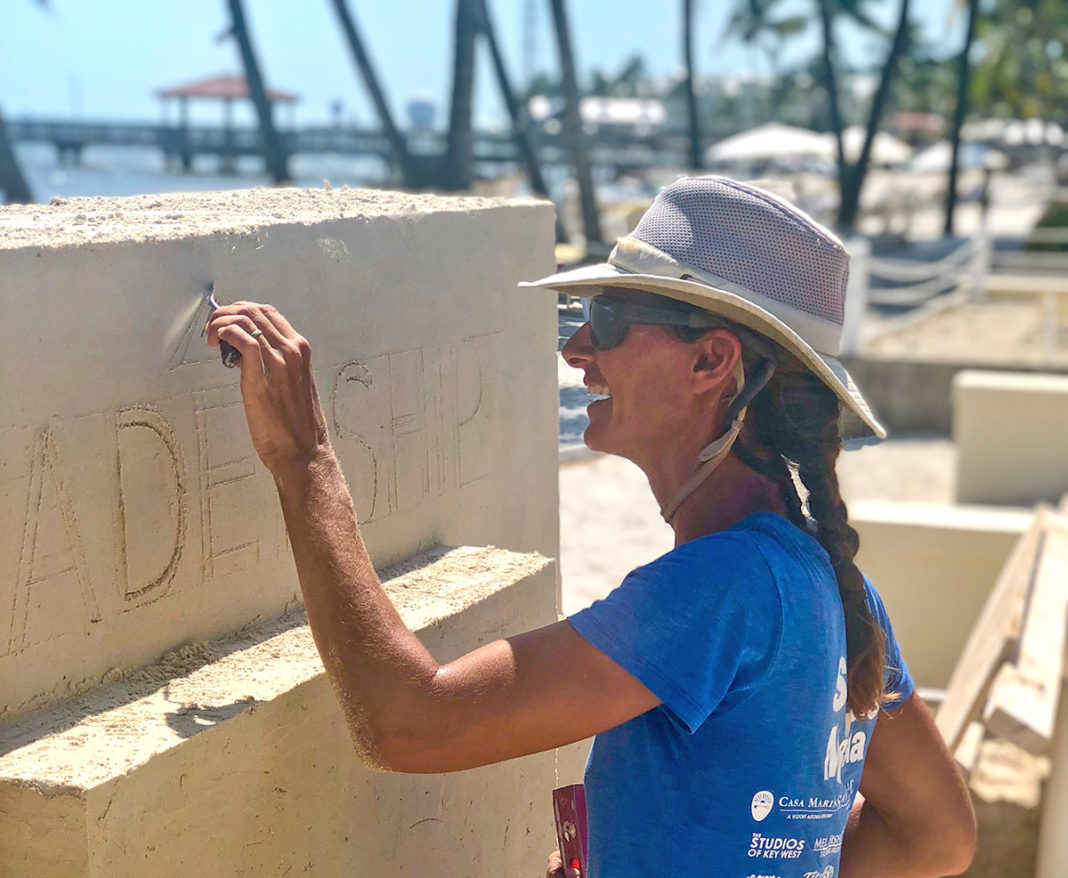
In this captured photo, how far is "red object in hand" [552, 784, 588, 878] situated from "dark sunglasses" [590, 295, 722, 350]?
0.66 meters

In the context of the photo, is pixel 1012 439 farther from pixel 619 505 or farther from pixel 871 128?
pixel 871 128

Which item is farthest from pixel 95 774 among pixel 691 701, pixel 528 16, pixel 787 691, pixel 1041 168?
pixel 528 16

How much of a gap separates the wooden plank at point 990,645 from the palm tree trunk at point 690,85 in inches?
693

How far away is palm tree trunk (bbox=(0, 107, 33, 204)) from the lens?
1380 cm

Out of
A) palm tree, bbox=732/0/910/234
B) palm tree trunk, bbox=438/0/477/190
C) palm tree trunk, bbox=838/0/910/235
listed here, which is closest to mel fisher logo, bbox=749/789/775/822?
palm tree trunk, bbox=438/0/477/190

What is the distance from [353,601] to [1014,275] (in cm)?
1901

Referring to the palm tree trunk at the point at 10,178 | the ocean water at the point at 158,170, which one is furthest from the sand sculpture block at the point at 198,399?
the ocean water at the point at 158,170

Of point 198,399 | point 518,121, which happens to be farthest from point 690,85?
point 198,399

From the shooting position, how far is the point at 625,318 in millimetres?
1626

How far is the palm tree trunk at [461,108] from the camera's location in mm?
15500

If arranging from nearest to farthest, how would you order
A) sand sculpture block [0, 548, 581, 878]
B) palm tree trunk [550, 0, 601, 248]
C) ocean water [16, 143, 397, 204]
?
sand sculpture block [0, 548, 581, 878] < palm tree trunk [550, 0, 601, 248] < ocean water [16, 143, 397, 204]

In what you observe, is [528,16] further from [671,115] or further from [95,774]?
[95,774]

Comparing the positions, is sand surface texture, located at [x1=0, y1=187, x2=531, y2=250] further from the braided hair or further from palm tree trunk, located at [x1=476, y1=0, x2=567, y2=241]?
palm tree trunk, located at [x1=476, y1=0, x2=567, y2=241]

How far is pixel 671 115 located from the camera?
87625 mm
